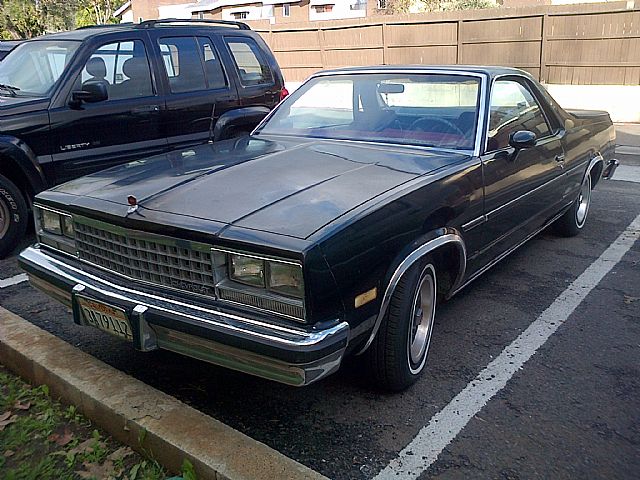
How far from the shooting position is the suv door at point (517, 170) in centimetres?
411

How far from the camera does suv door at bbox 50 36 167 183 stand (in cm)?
575

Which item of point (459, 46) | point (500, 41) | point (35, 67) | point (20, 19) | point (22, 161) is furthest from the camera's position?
point (20, 19)

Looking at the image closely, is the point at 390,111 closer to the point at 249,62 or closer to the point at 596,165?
the point at 596,165

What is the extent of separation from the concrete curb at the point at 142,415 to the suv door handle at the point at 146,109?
298 cm

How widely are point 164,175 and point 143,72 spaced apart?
3.14 metres

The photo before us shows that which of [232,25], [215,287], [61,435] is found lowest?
[61,435]

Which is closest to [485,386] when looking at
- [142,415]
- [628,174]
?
[142,415]

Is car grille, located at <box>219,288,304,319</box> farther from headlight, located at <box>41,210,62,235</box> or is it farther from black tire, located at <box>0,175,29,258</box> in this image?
black tire, located at <box>0,175,29,258</box>

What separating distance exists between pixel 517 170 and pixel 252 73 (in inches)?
151

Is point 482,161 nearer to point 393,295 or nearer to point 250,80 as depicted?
point 393,295

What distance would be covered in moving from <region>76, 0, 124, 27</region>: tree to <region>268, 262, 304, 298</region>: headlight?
30.3 meters

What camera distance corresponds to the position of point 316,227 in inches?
108

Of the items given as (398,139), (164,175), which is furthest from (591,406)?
(164,175)

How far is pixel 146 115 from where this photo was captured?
622cm
